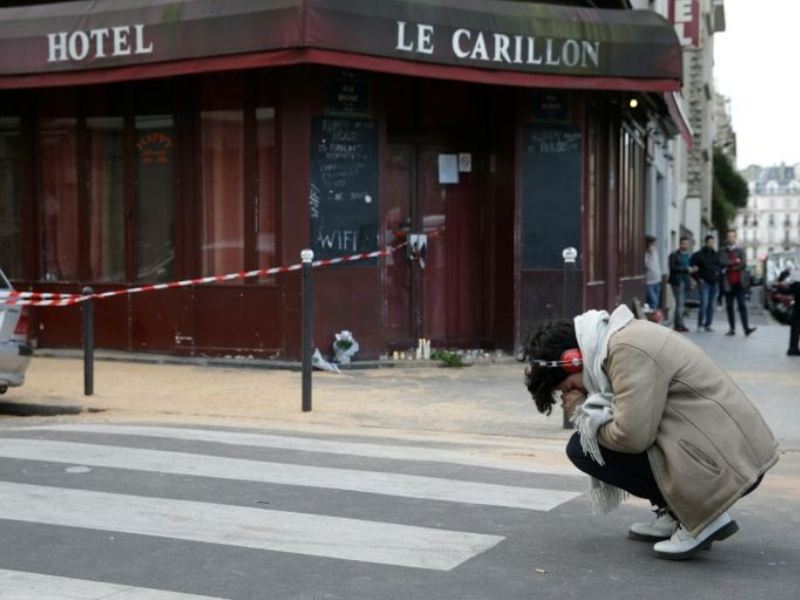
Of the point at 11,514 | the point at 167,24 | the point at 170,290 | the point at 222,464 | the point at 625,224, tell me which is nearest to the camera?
the point at 11,514

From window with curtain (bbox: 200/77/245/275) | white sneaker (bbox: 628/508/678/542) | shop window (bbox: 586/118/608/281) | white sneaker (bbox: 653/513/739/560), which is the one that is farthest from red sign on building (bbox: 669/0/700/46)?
white sneaker (bbox: 653/513/739/560)

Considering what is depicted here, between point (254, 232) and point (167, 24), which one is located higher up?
point (167, 24)

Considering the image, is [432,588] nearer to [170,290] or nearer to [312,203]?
[312,203]

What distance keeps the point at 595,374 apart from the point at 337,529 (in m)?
1.61

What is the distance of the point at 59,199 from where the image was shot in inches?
588

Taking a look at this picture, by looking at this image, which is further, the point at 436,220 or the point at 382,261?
the point at 436,220

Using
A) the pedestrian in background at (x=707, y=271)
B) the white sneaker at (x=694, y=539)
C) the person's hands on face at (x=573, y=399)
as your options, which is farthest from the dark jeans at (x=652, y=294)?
the person's hands on face at (x=573, y=399)

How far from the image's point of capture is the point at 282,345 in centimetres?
1326

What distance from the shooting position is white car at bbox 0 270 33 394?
977cm

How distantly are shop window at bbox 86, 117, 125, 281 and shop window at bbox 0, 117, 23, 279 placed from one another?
3.74ft

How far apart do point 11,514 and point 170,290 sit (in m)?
8.06

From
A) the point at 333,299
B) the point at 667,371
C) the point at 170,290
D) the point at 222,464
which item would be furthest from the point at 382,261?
the point at 667,371

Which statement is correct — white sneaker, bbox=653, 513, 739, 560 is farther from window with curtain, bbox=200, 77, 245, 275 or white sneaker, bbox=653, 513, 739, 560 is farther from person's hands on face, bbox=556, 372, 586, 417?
window with curtain, bbox=200, 77, 245, 275

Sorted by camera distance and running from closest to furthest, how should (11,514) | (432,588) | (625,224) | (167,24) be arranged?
(432,588), (11,514), (167,24), (625,224)
